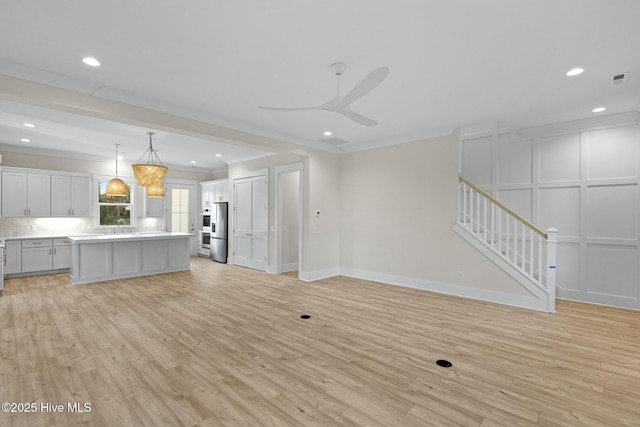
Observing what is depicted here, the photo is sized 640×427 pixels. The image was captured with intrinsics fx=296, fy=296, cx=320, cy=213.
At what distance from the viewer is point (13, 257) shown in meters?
6.27

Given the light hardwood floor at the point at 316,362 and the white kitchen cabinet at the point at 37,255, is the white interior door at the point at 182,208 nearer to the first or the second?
the white kitchen cabinet at the point at 37,255

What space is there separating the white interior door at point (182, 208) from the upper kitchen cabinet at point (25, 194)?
288 cm

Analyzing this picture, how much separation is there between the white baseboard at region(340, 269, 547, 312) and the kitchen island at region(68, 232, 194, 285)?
412cm

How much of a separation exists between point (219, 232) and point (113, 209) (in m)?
2.84

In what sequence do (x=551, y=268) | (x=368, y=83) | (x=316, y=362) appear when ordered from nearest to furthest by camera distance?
(x=368, y=83) → (x=316, y=362) → (x=551, y=268)

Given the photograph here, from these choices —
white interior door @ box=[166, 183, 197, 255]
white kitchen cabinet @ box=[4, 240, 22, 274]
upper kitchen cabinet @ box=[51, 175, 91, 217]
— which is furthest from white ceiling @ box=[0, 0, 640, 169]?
white interior door @ box=[166, 183, 197, 255]

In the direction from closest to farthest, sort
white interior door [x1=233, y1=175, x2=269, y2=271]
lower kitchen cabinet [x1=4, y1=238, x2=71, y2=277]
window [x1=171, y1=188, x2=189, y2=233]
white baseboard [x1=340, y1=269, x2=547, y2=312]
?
1. white baseboard [x1=340, y1=269, x2=547, y2=312]
2. lower kitchen cabinet [x1=4, y1=238, x2=71, y2=277]
3. white interior door [x1=233, y1=175, x2=269, y2=271]
4. window [x1=171, y1=188, x2=189, y2=233]

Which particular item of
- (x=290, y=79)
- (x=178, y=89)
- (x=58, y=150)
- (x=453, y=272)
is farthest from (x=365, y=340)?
(x=58, y=150)

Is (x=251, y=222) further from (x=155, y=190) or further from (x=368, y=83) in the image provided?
(x=368, y=83)

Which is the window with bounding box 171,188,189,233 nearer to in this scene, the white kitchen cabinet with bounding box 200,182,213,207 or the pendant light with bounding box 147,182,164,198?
the white kitchen cabinet with bounding box 200,182,213,207

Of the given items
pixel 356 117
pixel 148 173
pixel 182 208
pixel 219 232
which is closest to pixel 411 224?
pixel 356 117

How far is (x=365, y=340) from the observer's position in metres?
3.25

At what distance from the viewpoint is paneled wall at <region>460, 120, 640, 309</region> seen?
14.3 ft

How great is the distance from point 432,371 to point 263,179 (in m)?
5.59
